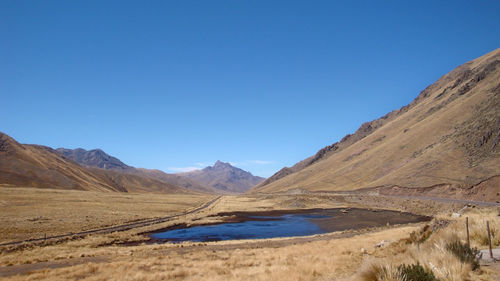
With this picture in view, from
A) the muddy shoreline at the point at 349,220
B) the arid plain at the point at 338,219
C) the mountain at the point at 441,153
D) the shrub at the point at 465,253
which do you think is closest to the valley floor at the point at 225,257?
the arid plain at the point at 338,219

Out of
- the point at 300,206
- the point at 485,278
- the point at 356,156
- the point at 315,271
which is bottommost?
the point at 300,206

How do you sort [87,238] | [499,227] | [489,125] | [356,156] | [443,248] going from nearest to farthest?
[443,248]
[499,227]
[87,238]
[489,125]
[356,156]

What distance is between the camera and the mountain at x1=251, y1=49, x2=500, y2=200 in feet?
223

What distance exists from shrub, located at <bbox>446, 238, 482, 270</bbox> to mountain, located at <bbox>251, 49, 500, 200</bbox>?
57.1 metres

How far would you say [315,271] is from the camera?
1405cm

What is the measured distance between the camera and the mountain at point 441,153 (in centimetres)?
6793

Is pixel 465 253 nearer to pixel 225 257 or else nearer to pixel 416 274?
pixel 416 274

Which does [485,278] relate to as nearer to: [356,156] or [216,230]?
[216,230]

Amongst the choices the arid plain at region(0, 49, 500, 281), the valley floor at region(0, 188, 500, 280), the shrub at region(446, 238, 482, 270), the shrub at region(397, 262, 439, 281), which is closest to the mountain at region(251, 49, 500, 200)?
the arid plain at region(0, 49, 500, 281)

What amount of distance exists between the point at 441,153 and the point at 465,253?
306 feet

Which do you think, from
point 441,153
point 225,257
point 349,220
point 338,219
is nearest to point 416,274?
point 225,257

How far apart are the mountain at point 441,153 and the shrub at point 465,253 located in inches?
2250

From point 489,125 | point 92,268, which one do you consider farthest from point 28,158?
point 489,125

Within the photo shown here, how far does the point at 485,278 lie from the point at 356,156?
523 ft
